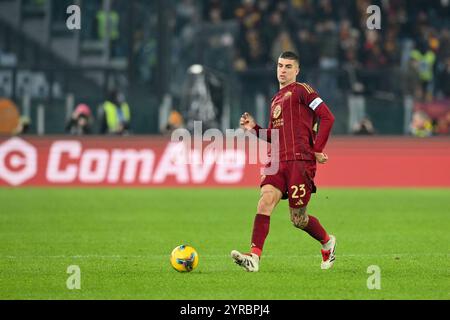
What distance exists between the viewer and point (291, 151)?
11.5 m

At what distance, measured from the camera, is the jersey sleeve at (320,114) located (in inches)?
442

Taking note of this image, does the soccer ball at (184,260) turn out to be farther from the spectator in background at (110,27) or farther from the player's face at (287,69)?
the spectator in background at (110,27)

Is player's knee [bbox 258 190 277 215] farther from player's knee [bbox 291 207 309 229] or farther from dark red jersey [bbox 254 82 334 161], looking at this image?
dark red jersey [bbox 254 82 334 161]

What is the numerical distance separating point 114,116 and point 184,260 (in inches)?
579

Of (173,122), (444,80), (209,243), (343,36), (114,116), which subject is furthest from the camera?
(343,36)

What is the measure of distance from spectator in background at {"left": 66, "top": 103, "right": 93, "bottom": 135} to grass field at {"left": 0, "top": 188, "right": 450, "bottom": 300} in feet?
6.87

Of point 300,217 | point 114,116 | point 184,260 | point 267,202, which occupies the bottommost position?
point 184,260

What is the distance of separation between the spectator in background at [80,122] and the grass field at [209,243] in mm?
2095

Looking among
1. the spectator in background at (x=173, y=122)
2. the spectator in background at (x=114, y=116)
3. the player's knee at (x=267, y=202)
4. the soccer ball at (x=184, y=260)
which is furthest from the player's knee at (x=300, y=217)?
the spectator in background at (x=114, y=116)

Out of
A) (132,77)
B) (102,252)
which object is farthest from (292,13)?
(102,252)

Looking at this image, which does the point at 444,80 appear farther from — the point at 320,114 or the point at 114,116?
the point at 320,114

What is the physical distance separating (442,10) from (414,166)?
7.72 metres

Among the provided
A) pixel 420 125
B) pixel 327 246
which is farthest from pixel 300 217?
pixel 420 125

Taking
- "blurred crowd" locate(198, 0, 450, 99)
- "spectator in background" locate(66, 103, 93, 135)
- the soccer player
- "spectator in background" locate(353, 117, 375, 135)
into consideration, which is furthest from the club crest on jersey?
"blurred crowd" locate(198, 0, 450, 99)
